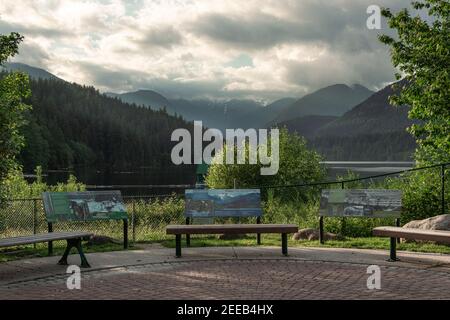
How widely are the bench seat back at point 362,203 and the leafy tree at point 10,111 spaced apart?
251 inches

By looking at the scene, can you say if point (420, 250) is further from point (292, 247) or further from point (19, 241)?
point (19, 241)

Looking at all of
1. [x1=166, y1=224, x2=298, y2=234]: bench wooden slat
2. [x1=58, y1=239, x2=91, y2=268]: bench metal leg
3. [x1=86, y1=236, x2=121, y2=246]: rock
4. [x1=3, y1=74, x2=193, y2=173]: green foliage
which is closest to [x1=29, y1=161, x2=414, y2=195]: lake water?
[x1=3, y1=74, x2=193, y2=173]: green foliage

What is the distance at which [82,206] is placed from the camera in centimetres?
1070

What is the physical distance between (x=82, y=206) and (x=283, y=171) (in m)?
18.8

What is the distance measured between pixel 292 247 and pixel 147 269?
11.9ft

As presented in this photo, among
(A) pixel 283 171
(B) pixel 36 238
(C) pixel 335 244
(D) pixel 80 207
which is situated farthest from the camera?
(A) pixel 283 171

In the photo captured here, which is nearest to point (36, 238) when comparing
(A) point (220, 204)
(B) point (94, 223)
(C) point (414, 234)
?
(A) point (220, 204)

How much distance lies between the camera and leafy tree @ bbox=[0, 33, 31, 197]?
31.9 feet

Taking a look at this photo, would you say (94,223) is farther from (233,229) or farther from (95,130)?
(95,130)

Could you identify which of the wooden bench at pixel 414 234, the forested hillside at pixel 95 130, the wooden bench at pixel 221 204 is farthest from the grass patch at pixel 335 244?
the forested hillside at pixel 95 130

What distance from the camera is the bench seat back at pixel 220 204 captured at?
38.3 ft

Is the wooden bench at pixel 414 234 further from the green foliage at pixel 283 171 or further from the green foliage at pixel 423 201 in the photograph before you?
the green foliage at pixel 283 171

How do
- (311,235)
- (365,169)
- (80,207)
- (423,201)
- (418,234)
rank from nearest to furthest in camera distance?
1. (418,234)
2. (80,207)
3. (311,235)
4. (423,201)
5. (365,169)

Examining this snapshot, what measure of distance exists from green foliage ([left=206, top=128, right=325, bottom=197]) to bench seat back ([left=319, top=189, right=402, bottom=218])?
14345 millimetres
